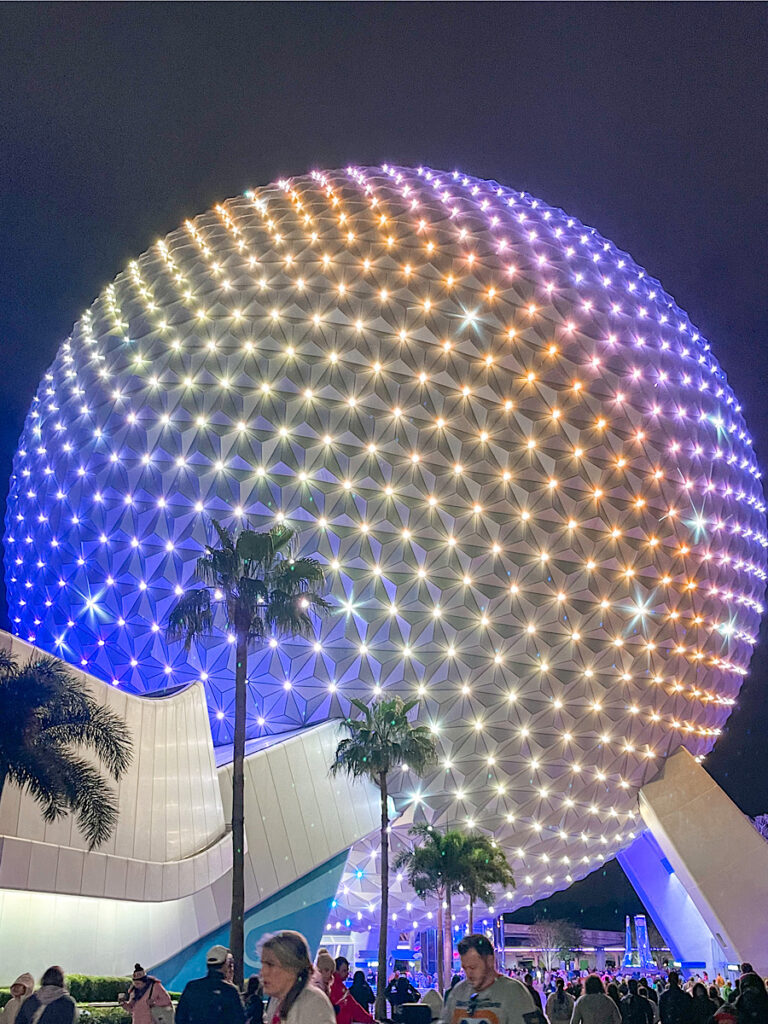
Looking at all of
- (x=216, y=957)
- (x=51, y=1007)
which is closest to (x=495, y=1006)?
(x=216, y=957)

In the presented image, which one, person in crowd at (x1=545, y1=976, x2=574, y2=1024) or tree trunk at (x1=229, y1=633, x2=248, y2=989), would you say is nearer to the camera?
person in crowd at (x1=545, y1=976, x2=574, y2=1024)

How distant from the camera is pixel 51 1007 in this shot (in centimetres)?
754

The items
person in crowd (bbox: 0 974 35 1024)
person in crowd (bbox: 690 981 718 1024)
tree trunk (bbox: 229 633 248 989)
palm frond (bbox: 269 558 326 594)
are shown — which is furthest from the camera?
palm frond (bbox: 269 558 326 594)

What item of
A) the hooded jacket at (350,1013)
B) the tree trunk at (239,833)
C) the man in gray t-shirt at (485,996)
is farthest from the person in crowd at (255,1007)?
the tree trunk at (239,833)

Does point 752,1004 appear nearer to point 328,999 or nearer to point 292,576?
point 328,999

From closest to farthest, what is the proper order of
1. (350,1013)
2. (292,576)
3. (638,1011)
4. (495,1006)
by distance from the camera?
(495,1006) → (350,1013) → (638,1011) → (292,576)

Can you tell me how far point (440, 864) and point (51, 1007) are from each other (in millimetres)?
24683

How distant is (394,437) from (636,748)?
568 inches

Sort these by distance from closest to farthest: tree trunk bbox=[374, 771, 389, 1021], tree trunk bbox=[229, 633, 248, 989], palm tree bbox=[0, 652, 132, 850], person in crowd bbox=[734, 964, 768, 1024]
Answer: person in crowd bbox=[734, 964, 768, 1024]
palm tree bbox=[0, 652, 132, 850]
tree trunk bbox=[229, 633, 248, 989]
tree trunk bbox=[374, 771, 389, 1021]

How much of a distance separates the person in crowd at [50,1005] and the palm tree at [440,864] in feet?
76.4

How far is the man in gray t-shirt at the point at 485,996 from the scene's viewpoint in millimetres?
4887

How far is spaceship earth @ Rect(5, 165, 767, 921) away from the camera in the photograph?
102ft

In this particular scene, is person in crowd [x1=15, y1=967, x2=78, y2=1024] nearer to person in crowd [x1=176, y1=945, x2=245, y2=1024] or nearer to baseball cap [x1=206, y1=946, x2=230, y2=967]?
baseball cap [x1=206, y1=946, x2=230, y2=967]

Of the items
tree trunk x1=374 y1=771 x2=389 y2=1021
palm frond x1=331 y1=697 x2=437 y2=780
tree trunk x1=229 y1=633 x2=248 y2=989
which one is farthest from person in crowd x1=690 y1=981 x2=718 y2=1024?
palm frond x1=331 y1=697 x2=437 y2=780
